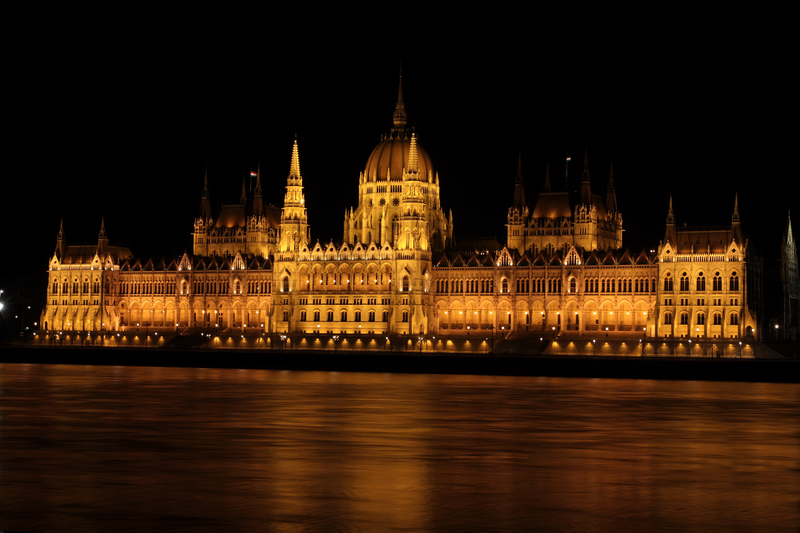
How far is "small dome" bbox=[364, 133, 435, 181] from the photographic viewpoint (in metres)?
133

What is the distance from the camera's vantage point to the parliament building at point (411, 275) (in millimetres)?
111125

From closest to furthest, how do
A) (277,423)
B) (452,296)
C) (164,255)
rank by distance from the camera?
(277,423), (452,296), (164,255)

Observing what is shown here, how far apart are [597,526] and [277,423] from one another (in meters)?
24.7

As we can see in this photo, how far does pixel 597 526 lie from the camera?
27734 millimetres

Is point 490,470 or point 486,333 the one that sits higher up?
point 486,333

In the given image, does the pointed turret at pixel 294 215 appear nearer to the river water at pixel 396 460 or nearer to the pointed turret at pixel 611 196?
the pointed turret at pixel 611 196

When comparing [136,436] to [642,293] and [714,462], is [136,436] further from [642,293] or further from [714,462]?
[642,293]

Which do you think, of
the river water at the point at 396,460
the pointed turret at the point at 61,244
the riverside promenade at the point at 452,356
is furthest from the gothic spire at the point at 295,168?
the river water at the point at 396,460

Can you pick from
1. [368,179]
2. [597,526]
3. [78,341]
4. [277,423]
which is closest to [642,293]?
[368,179]

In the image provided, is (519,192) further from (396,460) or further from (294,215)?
(396,460)

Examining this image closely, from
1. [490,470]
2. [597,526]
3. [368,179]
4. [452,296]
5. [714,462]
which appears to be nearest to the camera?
[597,526]

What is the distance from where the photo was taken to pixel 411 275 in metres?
121

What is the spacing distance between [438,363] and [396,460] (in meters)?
57.4

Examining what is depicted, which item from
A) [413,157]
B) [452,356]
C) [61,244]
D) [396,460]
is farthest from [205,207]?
[396,460]
